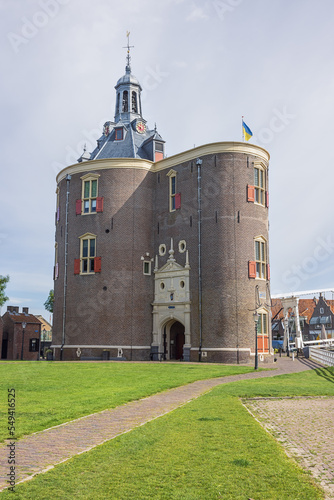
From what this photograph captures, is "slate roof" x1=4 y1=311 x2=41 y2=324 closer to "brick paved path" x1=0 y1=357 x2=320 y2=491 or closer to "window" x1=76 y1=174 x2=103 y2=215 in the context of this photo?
"window" x1=76 y1=174 x2=103 y2=215

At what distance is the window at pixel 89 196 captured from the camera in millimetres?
40906

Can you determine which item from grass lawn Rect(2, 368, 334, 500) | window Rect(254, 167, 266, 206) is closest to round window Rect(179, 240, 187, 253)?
window Rect(254, 167, 266, 206)

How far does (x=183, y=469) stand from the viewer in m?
6.56

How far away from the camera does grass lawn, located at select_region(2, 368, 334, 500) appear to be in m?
5.71

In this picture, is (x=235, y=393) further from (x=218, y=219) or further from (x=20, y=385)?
(x=218, y=219)

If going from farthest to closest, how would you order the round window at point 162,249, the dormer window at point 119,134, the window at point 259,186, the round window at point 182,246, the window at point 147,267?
the dormer window at point 119,134
the window at point 147,267
the round window at point 162,249
the round window at point 182,246
the window at point 259,186

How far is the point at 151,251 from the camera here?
40.5m

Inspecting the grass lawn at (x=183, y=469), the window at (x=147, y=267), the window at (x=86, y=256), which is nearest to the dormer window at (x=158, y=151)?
the window at (x=86, y=256)

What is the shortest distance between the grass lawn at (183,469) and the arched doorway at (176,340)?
1200 inches

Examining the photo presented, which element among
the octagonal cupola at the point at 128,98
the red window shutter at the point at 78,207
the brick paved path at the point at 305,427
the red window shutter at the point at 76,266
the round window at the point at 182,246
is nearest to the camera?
the brick paved path at the point at 305,427

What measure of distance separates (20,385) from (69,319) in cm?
2373

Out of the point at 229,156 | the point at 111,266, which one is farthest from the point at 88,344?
the point at 229,156

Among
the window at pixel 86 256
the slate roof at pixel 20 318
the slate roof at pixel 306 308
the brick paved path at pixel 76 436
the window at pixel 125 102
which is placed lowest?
the brick paved path at pixel 76 436

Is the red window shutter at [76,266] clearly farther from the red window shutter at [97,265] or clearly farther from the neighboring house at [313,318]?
the neighboring house at [313,318]
